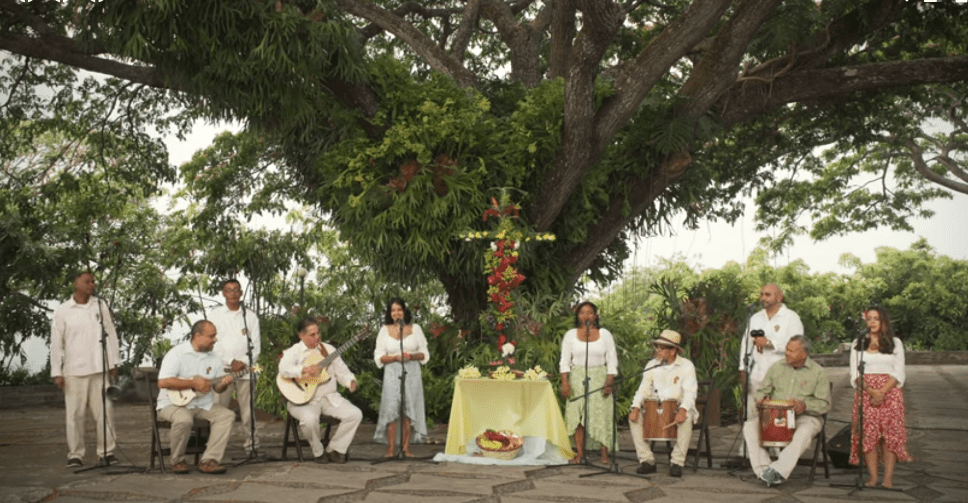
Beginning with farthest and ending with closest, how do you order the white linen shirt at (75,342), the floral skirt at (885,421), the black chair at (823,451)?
the white linen shirt at (75,342)
the black chair at (823,451)
the floral skirt at (885,421)

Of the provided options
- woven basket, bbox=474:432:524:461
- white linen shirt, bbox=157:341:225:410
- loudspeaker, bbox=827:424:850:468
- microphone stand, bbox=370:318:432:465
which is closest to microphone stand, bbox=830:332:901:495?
loudspeaker, bbox=827:424:850:468

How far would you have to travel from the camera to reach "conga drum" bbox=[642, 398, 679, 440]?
29.9 ft

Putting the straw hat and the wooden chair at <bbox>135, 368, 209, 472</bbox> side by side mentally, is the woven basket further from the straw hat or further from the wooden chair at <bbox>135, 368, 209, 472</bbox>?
the wooden chair at <bbox>135, 368, 209, 472</bbox>

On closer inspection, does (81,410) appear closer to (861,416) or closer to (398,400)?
(398,400)

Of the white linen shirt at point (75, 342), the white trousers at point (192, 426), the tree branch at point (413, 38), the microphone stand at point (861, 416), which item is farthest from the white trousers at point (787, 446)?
the tree branch at point (413, 38)

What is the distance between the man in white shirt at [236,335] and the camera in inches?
400

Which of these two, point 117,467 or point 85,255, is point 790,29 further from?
point 85,255

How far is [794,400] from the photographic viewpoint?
28.4 feet

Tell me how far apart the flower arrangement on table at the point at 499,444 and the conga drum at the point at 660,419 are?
139cm

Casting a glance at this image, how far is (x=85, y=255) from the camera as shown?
18.2 metres

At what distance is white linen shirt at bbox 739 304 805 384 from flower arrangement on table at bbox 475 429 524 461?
2135 mm

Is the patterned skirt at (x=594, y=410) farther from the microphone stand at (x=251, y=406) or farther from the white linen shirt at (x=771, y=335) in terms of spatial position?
the microphone stand at (x=251, y=406)

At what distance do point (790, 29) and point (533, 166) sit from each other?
345 cm

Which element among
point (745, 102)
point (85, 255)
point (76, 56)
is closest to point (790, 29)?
point (745, 102)
